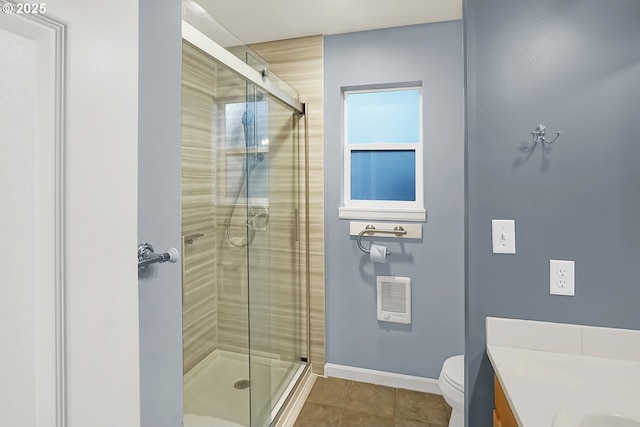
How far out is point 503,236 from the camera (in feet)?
4.05

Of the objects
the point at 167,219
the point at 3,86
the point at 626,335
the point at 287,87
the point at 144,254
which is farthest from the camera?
the point at 287,87

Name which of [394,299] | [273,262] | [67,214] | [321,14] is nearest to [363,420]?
[394,299]

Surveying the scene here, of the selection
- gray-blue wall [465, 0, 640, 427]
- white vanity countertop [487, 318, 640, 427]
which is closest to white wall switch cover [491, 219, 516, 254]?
gray-blue wall [465, 0, 640, 427]

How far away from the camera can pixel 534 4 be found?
119 centimetres

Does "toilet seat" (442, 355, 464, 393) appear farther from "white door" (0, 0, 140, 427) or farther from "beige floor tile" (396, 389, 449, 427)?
"white door" (0, 0, 140, 427)

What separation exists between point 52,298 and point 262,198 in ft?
5.04

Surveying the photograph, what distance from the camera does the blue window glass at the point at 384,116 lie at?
96.7 inches

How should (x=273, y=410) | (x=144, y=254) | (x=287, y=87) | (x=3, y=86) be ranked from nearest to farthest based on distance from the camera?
(x=3, y=86)
(x=144, y=254)
(x=273, y=410)
(x=287, y=87)

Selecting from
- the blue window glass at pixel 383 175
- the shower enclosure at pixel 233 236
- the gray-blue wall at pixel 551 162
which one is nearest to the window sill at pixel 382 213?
the blue window glass at pixel 383 175

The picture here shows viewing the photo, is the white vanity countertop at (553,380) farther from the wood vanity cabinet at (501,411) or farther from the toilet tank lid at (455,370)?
the toilet tank lid at (455,370)

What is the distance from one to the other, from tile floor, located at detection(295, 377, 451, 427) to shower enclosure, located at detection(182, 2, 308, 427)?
0.74 feet

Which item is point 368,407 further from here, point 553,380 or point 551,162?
point 551,162

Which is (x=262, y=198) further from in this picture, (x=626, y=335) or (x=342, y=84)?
(x=626, y=335)


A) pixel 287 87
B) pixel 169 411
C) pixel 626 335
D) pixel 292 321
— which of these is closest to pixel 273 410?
pixel 292 321
